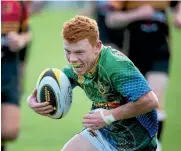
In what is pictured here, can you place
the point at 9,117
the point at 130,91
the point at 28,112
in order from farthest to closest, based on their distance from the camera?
1. the point at 28,112
2. the point at 9,117
3. the point at 130,91

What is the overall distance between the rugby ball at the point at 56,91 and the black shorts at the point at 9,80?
5.69ft

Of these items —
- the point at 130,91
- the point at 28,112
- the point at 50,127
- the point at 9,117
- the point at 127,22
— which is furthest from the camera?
the point at 28,112

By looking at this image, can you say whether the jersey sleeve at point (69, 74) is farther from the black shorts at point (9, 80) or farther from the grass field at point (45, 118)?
the grass field at point (45, 118)

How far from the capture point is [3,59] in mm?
6742

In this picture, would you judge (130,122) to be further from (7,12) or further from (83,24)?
(7,12)

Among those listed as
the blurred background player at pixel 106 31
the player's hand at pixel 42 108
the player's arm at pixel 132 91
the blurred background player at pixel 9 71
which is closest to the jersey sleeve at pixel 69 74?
the player's hand at pixel 42 108

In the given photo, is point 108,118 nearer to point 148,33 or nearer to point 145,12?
point 145,12

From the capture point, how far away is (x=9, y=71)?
6762 mm

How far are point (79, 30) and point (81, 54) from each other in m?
0.14

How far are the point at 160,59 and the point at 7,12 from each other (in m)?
1.47

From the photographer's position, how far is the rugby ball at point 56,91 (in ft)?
16.2

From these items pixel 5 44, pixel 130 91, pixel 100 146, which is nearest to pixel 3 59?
pixel 5 44

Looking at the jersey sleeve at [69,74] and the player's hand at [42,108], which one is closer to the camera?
the player's hand at [42,108]

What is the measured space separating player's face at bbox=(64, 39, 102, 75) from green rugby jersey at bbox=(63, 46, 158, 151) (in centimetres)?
5
